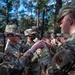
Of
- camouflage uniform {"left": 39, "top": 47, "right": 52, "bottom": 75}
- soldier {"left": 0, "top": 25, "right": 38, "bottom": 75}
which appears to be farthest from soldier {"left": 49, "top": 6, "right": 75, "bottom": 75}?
soldier {"left": 0, "top": 25, "right": 38, "bottom": 75}

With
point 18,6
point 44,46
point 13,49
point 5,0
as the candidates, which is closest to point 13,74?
point 13,49

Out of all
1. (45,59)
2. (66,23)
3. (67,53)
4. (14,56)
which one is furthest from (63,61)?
(14,56)

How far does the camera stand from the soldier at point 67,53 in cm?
194

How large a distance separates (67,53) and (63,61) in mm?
65

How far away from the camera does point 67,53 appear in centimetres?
193

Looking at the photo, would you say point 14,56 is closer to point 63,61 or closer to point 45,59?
point 45,59

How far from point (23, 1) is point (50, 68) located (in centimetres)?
4216

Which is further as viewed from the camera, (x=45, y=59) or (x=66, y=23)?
(x=45, y=59)

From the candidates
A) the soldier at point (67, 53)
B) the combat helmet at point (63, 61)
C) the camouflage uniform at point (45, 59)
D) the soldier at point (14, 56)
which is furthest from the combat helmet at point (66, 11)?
the soldier at point (14, 56)

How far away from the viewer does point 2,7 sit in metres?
22.8

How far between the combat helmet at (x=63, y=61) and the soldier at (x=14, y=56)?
42.4 inches

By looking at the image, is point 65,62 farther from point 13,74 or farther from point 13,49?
point 13,49

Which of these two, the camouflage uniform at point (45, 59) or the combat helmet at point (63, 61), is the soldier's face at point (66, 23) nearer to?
the combat helmet at point (63, 61)

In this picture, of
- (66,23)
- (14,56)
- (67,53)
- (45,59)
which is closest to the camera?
(67,53)
